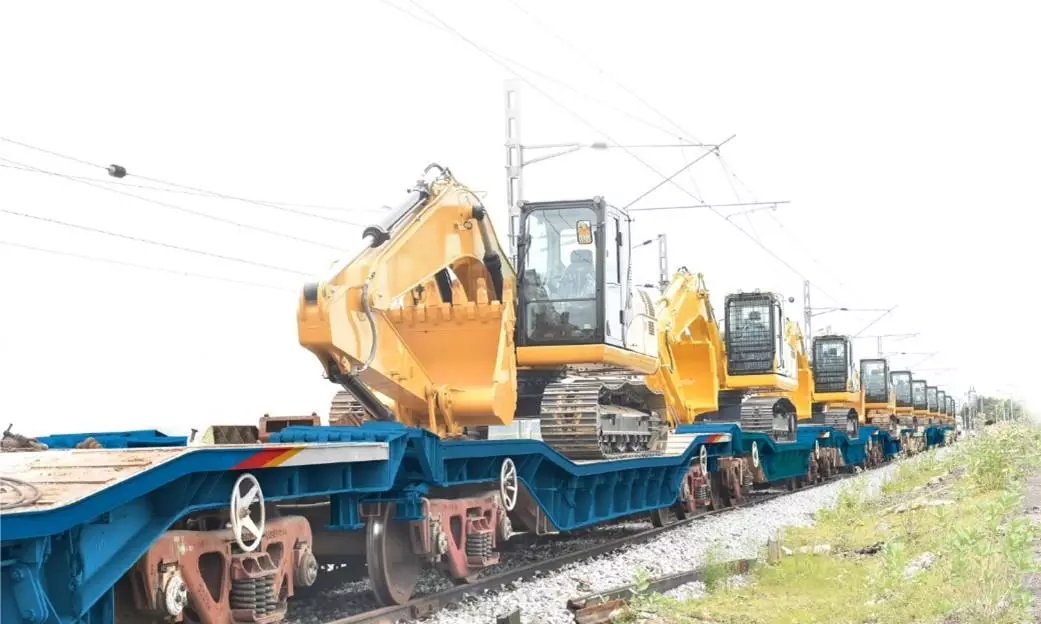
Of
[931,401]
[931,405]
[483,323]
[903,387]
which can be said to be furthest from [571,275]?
[931,401]

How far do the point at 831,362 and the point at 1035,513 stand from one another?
973 inches

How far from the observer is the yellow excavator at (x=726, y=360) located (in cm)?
1997

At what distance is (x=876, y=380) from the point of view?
145 ft

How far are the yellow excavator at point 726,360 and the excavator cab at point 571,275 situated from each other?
17.4ft

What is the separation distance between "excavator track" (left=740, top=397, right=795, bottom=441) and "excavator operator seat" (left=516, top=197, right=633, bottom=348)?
10.0m

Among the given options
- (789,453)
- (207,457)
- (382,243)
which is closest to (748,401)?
(789,453)

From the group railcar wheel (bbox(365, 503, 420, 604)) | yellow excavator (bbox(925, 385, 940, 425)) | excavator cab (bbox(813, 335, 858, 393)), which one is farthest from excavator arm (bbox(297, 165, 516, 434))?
yellow excavator (bbox(925, 385, 940, 425))

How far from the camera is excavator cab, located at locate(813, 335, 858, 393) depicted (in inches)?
1438

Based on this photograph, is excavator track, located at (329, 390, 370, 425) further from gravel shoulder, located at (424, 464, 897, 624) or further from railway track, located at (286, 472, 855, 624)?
gravel shoulder, located at (424, 464, 897, 624)

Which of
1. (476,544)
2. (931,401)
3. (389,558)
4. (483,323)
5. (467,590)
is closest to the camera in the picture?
(389,558)

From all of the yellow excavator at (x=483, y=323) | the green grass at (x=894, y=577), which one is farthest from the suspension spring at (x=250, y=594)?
the green grass at (x=894, y=577)

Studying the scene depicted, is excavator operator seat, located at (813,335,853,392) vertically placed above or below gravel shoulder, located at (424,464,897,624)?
above

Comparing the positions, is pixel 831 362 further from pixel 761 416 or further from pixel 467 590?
pixel 467 590

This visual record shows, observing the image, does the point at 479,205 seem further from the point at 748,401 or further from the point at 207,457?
the point at 748,401
